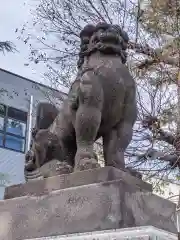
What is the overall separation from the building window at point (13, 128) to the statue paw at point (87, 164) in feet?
40.3

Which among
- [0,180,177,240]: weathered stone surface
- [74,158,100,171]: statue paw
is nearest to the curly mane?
[74,158,100,171]: statue paw

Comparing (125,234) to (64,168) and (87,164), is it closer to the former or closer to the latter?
(87,164)

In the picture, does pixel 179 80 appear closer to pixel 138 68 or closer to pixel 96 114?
pixel 138 68

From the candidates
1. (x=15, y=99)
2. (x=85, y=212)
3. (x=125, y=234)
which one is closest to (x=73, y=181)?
(x=85, y=212)

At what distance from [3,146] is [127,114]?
1243 cm

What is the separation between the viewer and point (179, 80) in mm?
7684

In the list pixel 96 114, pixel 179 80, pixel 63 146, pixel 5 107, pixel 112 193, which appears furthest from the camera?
pixel 5 107

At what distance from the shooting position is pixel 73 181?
9.22ft

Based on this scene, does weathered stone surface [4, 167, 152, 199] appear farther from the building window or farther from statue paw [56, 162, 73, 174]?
the building window

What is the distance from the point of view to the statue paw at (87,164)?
9.23 ft

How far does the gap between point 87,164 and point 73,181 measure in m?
0.15

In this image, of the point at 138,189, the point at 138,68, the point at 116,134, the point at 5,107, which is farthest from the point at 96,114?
the point at 5,107

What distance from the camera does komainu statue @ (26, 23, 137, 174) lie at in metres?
2.98

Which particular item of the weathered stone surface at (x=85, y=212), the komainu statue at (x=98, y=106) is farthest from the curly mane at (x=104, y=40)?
the weathered stone surface at (x=85, y=212)
